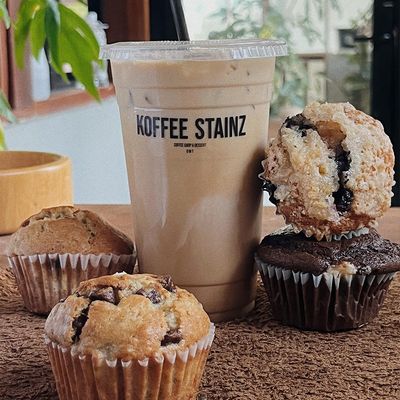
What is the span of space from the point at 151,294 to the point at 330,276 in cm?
25

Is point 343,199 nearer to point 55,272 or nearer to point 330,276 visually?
A: point 330,276

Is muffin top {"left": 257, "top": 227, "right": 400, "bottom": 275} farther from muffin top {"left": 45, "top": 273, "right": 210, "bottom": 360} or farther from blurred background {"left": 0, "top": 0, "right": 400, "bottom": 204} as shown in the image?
blurred background {"left": 0, "top": 0, "right": 400, "bottom": 204}

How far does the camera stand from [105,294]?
790 mm

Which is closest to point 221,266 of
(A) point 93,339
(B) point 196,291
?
(B) point 196,291

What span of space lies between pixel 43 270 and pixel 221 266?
226 mm

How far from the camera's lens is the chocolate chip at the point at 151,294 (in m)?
0.79

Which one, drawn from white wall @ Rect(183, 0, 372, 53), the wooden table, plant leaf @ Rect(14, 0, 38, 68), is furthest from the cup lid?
white wall @ Rect(183, 0, 372, 53)

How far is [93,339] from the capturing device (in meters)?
0.75

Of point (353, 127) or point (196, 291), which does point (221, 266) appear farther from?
point (353, 127)

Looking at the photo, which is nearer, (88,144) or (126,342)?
(126,342)

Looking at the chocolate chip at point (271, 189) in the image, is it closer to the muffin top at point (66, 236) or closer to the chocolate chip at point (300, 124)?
the chocolate chip at point (300, 124)

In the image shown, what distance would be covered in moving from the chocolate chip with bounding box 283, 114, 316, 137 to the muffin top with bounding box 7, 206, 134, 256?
0.88 ft

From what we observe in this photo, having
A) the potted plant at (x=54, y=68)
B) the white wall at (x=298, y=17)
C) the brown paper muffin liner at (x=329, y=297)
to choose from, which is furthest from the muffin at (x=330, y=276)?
the white wall at (x=298, y=17)

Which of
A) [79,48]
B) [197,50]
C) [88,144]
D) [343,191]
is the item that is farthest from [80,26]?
[88,144]
